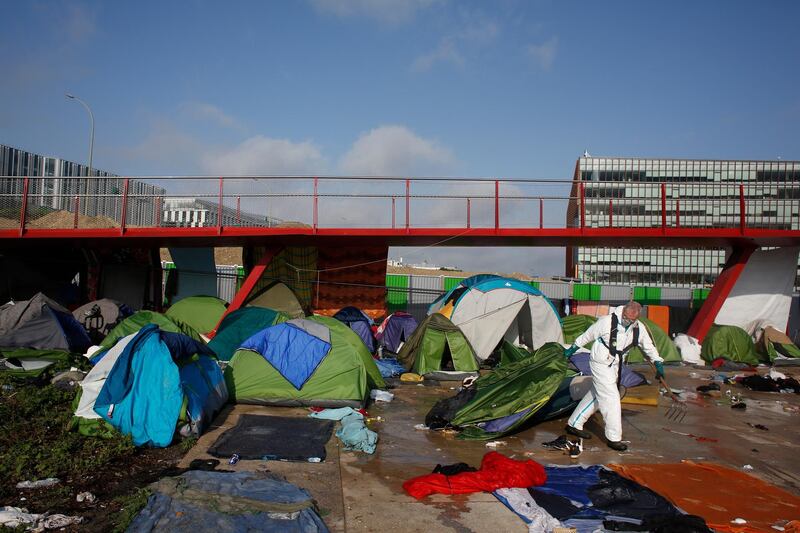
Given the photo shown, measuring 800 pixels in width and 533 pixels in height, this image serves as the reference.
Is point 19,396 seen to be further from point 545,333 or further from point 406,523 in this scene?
point 545,333

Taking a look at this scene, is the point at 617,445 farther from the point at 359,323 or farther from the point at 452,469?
the point at 359,323

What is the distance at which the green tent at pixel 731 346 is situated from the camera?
16.1m

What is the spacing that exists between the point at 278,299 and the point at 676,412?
447 inches

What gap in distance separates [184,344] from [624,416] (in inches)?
264

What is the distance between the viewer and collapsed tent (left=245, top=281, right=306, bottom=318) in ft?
54.8

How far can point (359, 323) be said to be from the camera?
1570cm

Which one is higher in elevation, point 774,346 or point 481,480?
point 774,346

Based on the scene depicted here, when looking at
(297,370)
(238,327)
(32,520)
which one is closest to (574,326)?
(238,327)

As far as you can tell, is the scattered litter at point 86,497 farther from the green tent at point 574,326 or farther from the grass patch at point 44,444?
the green tent at point 574,326

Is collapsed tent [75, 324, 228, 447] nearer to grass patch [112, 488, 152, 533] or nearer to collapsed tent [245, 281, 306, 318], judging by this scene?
grass patch [112, 488, 152, 533]

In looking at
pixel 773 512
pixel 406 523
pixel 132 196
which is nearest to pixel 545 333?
pixel 773 512

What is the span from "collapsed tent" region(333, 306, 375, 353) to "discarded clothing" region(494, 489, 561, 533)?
1001 cm

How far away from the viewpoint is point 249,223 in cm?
1711

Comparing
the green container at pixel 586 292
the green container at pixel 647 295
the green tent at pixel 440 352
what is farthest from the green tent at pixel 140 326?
the green container at pixel 647 295
